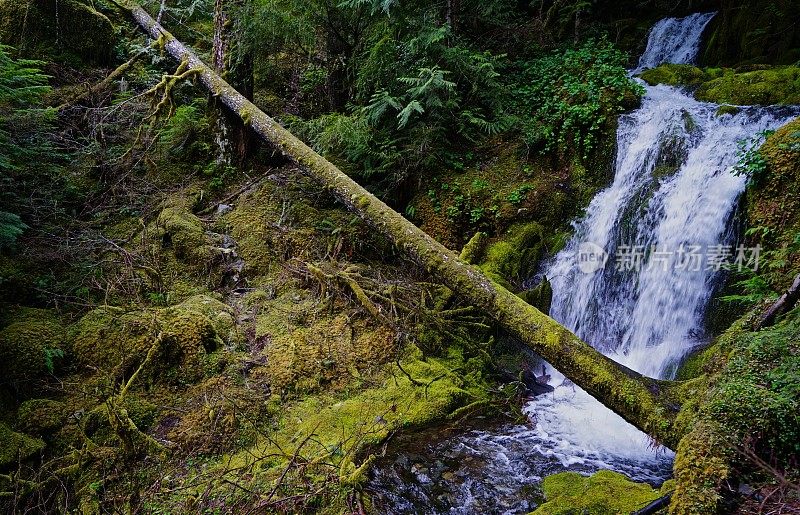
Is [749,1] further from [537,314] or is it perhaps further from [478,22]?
→ [537,314]

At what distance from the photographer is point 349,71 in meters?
9.80

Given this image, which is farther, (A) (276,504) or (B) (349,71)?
(B) (349,71)

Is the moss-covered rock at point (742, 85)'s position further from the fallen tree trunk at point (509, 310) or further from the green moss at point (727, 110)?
the fallen tree trunk at point (509, 310)

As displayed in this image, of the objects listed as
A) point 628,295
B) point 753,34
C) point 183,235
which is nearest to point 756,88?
point 753,34

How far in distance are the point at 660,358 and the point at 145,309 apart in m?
7.10

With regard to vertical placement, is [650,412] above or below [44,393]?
above

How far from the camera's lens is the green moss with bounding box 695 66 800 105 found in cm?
812

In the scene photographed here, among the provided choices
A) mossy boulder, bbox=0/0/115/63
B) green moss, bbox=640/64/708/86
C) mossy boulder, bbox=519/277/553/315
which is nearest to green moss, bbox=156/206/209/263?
mossy boulder, bbox=519/277/553/315

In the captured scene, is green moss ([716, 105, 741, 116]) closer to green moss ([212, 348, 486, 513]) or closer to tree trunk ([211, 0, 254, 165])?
green moss ([212, 348, 486, 513])

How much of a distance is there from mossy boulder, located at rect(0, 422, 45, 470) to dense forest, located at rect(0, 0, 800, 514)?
3 cm

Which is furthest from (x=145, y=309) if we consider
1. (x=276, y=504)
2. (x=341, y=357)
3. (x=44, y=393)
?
(x=276, y=504)

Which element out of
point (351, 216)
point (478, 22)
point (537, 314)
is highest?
point (478, 22)

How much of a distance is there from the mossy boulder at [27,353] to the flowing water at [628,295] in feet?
13.0

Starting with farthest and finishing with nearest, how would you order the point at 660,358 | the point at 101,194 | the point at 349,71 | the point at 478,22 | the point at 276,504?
the point at 478,22 → the point at 349,71 → the point at 101,194 → the point at 660,358 → the point at 276,504
